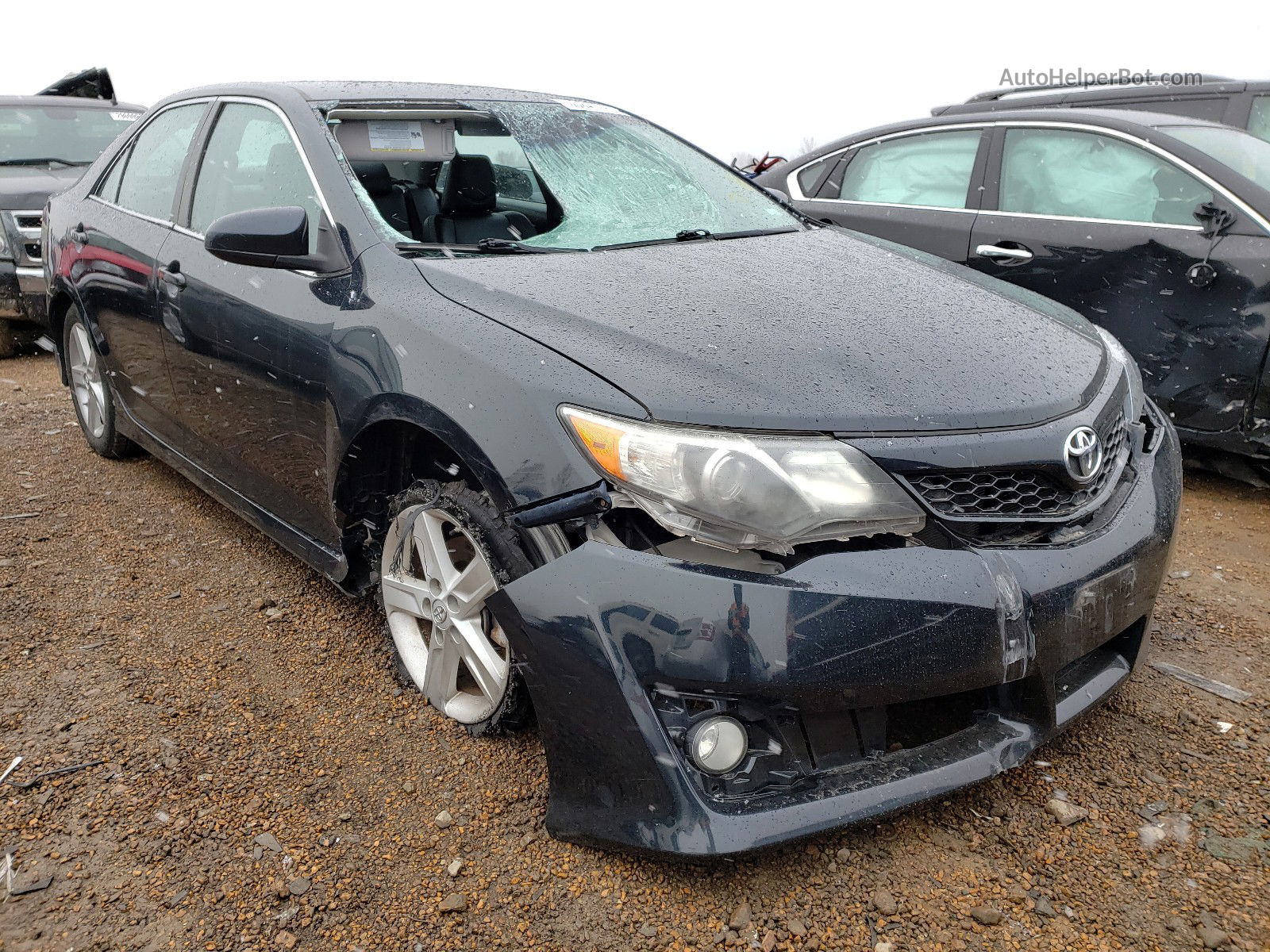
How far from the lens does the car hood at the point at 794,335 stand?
5.77ft

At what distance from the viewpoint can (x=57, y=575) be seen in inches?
124

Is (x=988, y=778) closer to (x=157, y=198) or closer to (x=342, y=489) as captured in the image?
(x=342, y=489)

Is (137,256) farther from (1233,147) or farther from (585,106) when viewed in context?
(1233,147)

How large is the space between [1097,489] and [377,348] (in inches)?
60.6

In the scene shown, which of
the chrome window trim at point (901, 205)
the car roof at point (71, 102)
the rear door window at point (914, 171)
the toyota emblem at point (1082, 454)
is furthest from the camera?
the car roof at point (71, 102)

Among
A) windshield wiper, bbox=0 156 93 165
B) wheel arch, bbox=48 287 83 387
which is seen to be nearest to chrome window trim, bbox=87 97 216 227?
wheel arch, bbox=48 287 83 387

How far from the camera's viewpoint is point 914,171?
4.83m

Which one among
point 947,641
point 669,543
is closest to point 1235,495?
point 947,641

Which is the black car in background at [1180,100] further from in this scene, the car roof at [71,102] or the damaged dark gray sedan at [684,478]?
the car roof at [71,102]

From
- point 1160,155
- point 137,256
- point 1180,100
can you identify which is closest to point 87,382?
point 137,256

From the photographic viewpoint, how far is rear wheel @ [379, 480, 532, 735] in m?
1.97

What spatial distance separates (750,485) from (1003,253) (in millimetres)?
3115

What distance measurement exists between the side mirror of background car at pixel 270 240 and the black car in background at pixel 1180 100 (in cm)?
465

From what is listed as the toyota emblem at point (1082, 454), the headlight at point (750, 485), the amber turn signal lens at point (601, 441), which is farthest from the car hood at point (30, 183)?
the toyota emblem at point (1082, 454)
